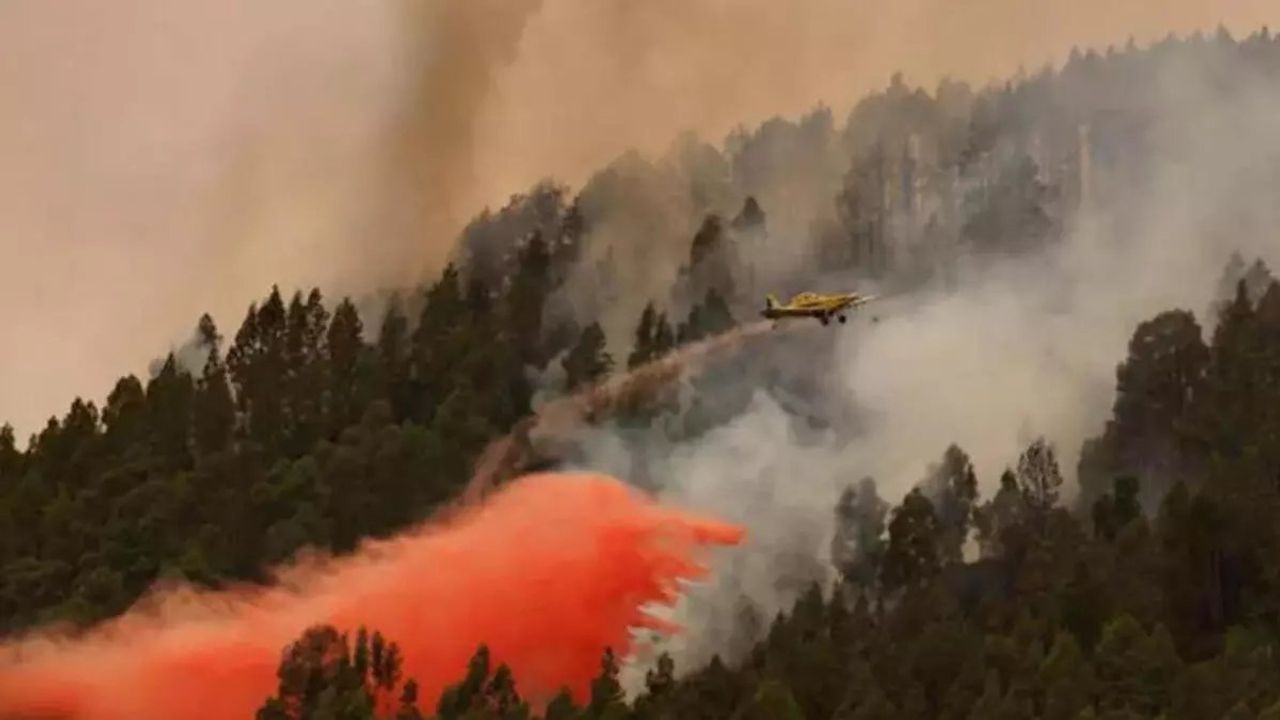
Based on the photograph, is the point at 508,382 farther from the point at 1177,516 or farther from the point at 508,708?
the point at 1177,516

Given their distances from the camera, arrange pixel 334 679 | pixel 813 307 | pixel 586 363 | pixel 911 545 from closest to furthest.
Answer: pixel 334 679 < pixel 911 545 < pixel 813 307 < pixel 586 363

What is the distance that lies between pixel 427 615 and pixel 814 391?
850 cm

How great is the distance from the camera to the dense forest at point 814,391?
24.9m

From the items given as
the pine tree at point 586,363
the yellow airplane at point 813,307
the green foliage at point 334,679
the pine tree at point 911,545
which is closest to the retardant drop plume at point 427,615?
the green foliage at point 334,679

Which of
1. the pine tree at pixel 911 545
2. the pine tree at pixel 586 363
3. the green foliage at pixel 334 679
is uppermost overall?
the pine tree at pixel 586 363

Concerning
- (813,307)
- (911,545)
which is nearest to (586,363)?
(813,307)

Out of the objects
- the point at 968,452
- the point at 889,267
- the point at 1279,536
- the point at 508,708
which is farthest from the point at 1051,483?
the point at 508,708

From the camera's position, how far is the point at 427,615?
87.9ft

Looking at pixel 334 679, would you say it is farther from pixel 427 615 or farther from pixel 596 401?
pixel 596 401

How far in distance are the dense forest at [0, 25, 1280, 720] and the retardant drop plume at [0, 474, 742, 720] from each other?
73 centimetres

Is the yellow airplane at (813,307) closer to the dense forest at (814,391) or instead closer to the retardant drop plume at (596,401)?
the retardant drop plume at (596,401)

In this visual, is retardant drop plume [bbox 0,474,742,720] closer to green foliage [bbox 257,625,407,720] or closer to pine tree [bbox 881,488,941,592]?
green foliage [bbox 257,625,407,720]

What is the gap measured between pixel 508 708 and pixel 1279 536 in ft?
40.4

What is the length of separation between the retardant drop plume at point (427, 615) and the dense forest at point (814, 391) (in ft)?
→ 2.39
